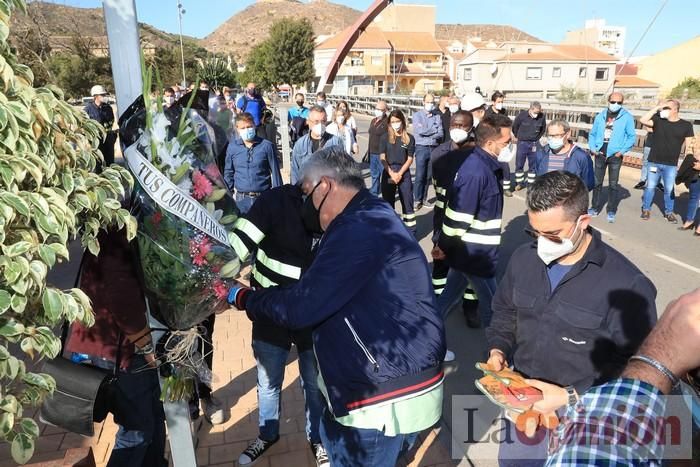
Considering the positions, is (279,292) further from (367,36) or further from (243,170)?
(367,36)

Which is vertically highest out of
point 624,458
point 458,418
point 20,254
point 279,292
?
point 20,254

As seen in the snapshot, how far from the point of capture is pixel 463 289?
4766 mm

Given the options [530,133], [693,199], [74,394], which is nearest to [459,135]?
[74,394]

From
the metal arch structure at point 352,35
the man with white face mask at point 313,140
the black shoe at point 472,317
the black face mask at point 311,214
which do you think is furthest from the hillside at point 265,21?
the black face mask at point 311,214

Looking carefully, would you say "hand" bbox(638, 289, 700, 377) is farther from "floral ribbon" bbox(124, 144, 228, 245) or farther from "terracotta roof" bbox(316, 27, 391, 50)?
"terracotta roof" bbox(316, 27, 391, 50)

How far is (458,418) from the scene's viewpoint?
12.6 feet

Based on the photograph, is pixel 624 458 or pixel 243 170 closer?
pixel 624 458

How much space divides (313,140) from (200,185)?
5.40 m

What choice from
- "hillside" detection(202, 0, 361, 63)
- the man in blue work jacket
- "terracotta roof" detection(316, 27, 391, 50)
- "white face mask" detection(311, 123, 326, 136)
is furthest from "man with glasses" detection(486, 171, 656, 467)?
"hillside" detection(202, 0, 361, 63)

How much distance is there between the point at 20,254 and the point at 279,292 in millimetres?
1089

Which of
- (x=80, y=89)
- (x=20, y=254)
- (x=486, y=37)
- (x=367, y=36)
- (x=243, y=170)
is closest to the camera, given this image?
(x=20, y=254)

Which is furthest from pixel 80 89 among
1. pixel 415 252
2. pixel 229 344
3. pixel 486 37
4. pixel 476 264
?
pixel 486 37

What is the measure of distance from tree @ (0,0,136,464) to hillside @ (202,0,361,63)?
442 feet

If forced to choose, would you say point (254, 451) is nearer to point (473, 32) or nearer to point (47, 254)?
point (47, 254)
